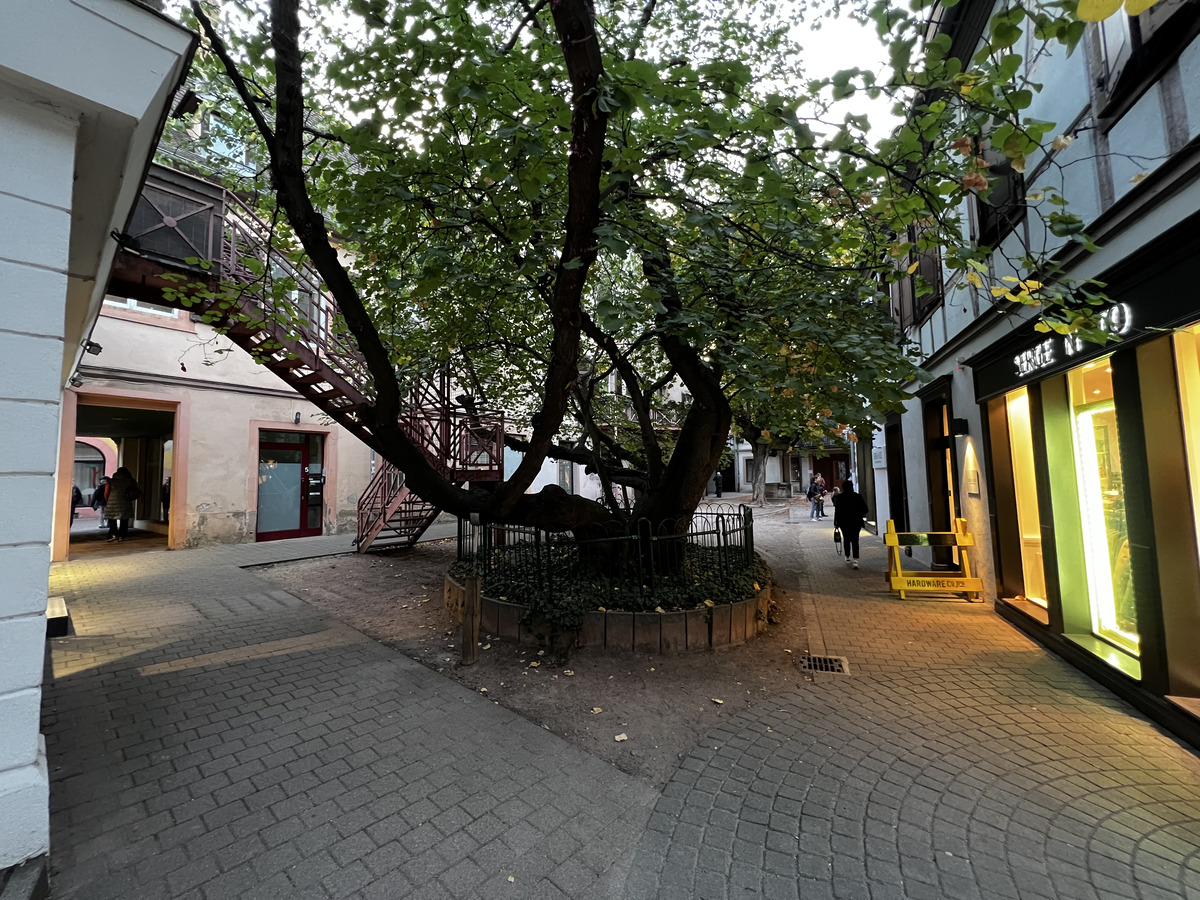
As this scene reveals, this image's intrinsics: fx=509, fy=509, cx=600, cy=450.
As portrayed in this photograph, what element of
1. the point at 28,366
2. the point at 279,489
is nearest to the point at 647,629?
the point at 28,366

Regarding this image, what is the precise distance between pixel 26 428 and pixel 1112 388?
23.5 feet

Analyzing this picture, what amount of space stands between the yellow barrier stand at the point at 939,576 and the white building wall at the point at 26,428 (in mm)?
8410

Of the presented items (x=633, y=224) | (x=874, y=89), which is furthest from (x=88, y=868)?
(x=874, y=89)

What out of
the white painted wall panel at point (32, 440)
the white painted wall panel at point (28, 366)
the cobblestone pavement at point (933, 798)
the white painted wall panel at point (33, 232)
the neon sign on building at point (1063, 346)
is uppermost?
the neon sign on building at point (1063, 346)

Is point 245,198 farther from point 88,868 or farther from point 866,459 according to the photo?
point 866,459

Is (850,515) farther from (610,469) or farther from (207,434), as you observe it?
(207,434)

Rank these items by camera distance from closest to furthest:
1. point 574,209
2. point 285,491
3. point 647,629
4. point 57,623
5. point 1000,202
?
point 574,209
point 647,629
point 57,623
point 1000,202
point 285,491

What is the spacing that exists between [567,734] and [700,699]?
4.08ft

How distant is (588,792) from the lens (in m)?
3.01

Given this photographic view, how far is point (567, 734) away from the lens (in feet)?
12.1

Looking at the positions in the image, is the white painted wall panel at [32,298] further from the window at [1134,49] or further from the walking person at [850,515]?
the walking person at [850,515]

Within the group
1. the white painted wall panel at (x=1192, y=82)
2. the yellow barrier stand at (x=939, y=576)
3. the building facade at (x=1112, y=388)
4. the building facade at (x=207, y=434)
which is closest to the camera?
the white painted wall panel at (x=1192, y=82)

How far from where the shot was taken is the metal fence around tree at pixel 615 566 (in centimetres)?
560

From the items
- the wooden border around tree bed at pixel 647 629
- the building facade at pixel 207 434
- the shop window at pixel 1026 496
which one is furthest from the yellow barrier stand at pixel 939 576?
the building facade at pixel 207 434
